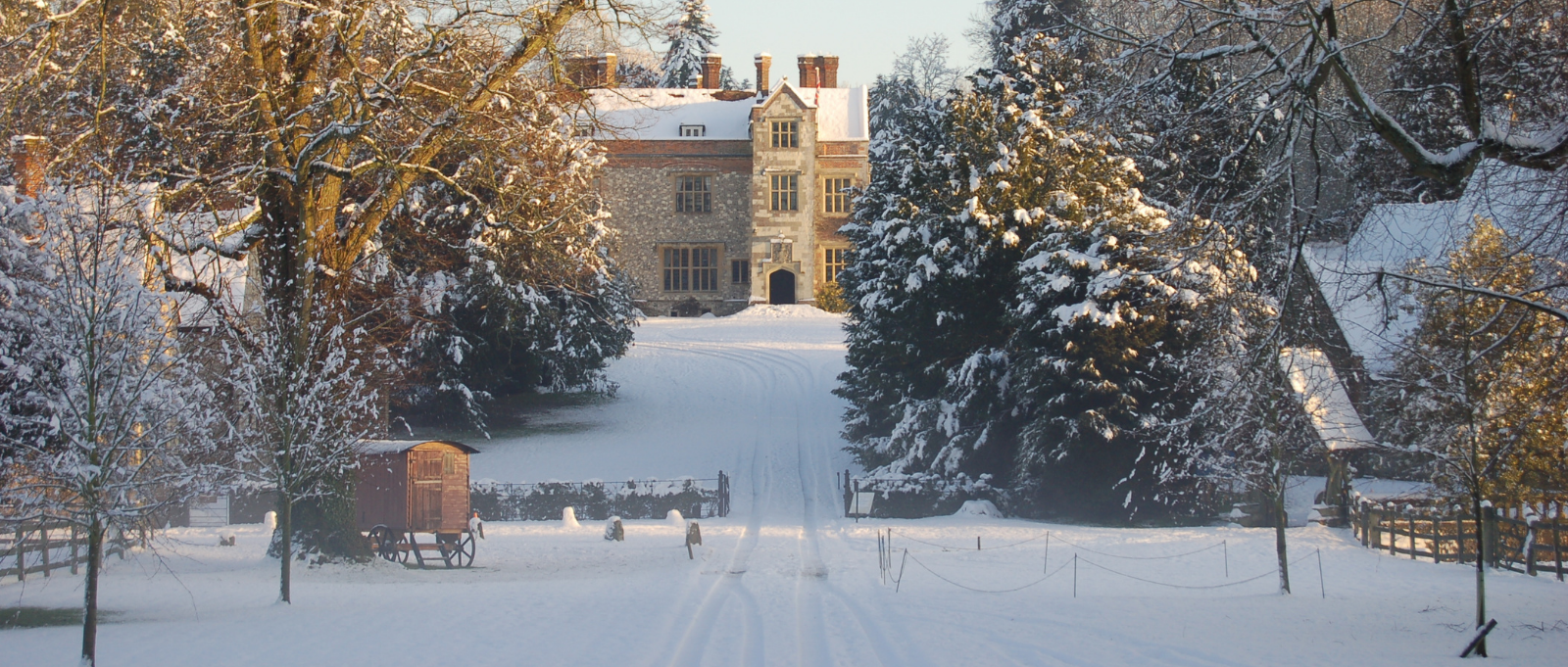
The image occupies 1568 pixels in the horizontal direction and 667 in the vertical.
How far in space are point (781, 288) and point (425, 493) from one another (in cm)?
3316

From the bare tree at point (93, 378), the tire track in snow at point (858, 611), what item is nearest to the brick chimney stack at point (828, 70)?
the tire track in snow at point (858, 611)

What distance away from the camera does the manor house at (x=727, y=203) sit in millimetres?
47719

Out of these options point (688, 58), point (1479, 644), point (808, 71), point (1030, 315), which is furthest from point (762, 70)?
point (1479, 644)

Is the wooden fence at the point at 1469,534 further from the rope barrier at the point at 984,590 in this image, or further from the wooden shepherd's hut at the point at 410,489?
the wooden shepherd's hut at the point at 410,489

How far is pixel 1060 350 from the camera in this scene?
67.4 ft

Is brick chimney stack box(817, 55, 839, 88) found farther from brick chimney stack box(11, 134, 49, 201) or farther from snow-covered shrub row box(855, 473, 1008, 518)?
brick chimney stack box(11, 134, 49, 201)

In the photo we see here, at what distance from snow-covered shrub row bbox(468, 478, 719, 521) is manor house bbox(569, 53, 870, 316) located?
2600 centimetres

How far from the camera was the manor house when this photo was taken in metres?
47.7

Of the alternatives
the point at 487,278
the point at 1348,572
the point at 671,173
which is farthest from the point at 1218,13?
the point at 671,173

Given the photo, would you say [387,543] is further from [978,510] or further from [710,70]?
[710,70]

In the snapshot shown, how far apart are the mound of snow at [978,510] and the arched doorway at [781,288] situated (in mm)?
27256

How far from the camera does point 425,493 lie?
16562 millimetres

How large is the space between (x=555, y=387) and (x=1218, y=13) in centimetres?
2311

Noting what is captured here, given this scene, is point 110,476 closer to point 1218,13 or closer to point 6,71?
point 6,71
